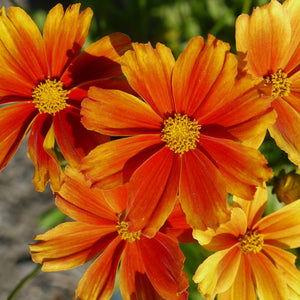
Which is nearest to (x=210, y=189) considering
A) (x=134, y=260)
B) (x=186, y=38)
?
(x=134, y=260)

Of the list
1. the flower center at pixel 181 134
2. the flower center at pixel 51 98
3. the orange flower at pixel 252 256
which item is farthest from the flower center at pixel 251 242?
the flower center at pixel 51 98

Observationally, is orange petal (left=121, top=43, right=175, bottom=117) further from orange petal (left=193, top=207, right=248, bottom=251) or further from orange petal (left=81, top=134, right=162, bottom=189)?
orange petal (left=193, top=207, right=248, bottom=251)

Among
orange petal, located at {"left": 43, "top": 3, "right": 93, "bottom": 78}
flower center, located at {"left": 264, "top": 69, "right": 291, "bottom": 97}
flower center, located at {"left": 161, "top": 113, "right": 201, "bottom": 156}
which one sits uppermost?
orange petal, located at {"left": 43, "top": 3, "right": 93, "bottom": 78}

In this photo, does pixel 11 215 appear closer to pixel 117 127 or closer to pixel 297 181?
pixel 117 127

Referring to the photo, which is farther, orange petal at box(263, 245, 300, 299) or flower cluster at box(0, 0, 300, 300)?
orange petal at box(263, 245, 300, 299)

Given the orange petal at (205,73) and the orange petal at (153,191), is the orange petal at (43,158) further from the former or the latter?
the orange petal at (205,73)

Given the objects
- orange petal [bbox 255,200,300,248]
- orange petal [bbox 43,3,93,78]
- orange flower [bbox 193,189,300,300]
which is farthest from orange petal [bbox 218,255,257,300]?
orange petal [bbox 43,3,93,78]

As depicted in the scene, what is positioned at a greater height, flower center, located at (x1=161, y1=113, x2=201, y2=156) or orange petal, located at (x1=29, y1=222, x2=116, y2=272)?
flower center, located at (x1=161, y1=113, x2=201, y2=156)
